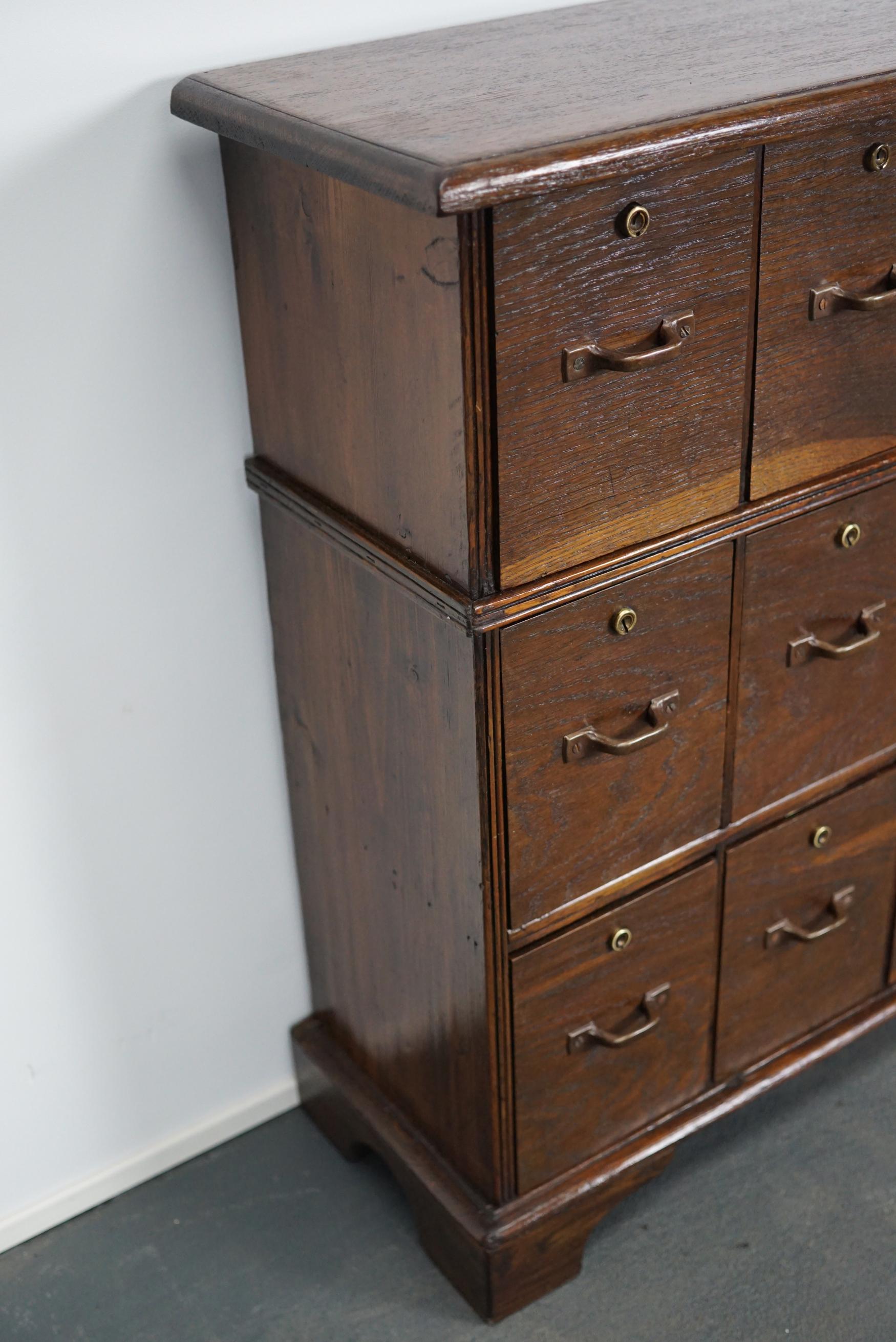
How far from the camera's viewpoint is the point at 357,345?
1.26 metres

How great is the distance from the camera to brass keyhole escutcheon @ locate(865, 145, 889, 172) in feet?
4.10

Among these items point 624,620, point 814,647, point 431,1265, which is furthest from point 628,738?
point 431,1265

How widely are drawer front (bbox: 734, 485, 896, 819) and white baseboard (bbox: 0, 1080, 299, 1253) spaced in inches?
31.4

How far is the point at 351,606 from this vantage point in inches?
56.4

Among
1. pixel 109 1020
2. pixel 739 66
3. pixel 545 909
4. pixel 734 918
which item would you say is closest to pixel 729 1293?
pixel 734 918

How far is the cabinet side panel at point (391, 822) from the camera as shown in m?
1.35

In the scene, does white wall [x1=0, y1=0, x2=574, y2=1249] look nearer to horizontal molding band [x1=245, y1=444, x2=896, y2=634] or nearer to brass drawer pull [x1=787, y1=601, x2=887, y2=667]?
horizontal molding band [x1=245, y1=444, x2=896, y2=634]

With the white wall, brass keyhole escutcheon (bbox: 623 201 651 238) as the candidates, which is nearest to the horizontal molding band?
the white wall

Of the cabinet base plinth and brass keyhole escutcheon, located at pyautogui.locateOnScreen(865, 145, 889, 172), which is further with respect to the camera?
the cabinet base plinth

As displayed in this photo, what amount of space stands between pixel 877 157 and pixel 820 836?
2.50 ft

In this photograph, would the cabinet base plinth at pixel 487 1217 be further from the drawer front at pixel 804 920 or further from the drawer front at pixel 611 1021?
the drawer front at pixel 804 920

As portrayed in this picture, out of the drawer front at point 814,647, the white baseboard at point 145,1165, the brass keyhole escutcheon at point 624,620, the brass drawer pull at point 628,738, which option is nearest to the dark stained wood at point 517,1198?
the white baseboard at point 145,1165

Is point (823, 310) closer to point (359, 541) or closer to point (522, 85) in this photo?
point (522, 85)

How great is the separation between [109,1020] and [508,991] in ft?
1.86
